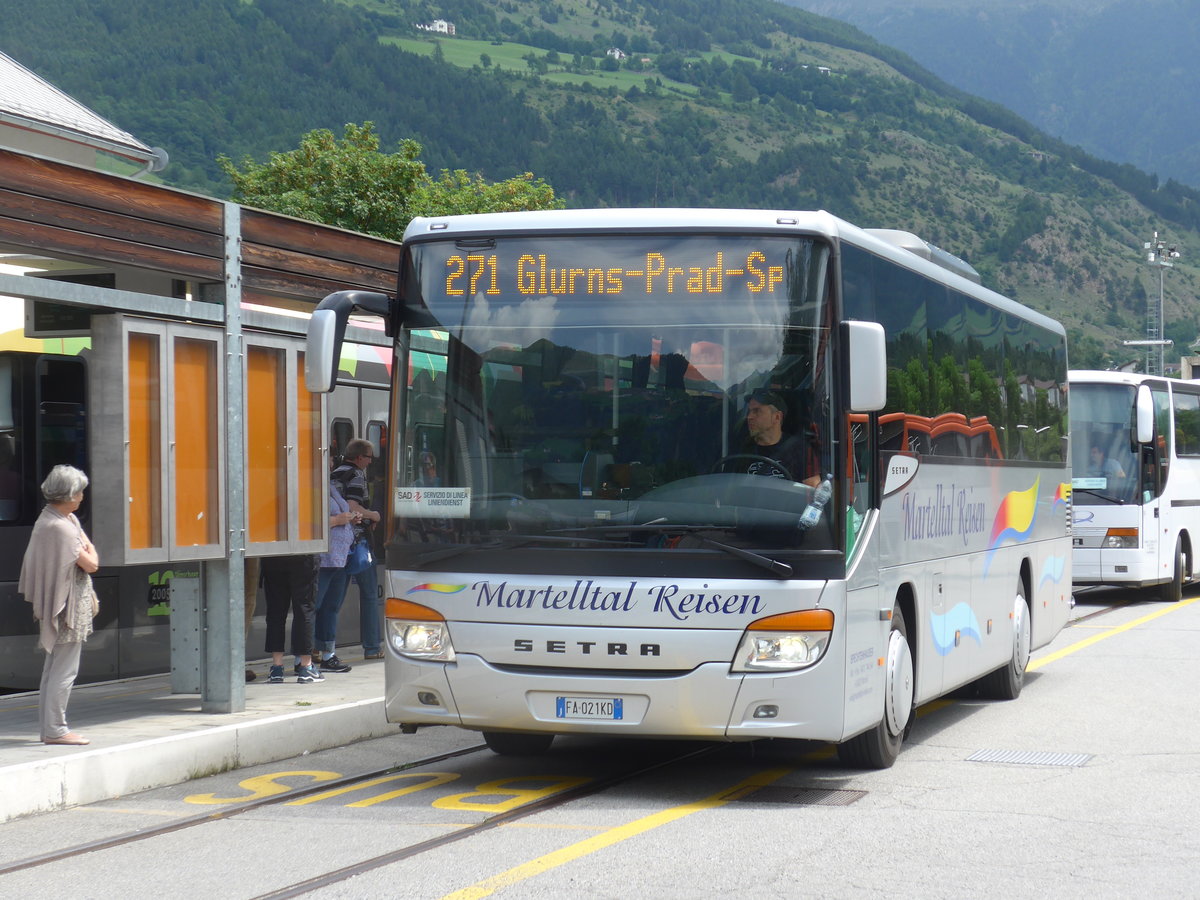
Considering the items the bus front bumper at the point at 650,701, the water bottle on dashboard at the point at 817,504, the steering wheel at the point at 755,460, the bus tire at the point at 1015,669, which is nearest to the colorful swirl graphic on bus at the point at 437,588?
the bus front bumper at the point at 650,701

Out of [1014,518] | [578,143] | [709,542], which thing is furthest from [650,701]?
[578,143]

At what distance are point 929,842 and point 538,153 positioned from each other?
568 feet

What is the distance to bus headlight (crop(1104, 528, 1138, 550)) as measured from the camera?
22.7 meters

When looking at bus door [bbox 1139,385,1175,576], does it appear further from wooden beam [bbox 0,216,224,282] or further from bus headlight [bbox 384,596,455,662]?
bus headlight [bbox 384,596,455,662]

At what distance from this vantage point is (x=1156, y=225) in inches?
7367

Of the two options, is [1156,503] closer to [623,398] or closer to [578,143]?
[623,398]

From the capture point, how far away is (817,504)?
7.74 m

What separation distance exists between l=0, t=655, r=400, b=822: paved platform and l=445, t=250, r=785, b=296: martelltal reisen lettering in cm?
309

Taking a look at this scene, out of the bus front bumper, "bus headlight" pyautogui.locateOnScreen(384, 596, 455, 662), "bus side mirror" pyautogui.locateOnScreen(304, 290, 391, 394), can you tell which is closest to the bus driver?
the bus front bumper

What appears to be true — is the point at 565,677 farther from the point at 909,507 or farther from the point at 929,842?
the point at 909,507

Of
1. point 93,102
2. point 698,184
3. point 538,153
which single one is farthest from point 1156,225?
point 93,102

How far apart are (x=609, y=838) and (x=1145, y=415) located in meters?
17.0

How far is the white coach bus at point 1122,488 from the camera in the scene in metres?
22.7

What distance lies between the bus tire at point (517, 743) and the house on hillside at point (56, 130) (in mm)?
17025
